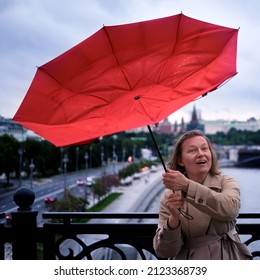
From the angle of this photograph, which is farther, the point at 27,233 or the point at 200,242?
the point at 27,233

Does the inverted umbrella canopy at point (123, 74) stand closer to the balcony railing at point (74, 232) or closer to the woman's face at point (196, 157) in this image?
the woman's face at point (196, 157)

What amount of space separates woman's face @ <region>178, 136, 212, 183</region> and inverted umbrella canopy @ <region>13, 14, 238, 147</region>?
5.7 inches

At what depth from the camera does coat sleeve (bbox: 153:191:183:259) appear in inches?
42.3

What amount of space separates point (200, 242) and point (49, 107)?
599mm

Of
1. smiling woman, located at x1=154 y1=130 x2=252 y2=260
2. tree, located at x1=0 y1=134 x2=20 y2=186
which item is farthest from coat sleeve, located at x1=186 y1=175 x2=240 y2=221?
tree, located at x1=0 y1=134 x2=20 y2=186

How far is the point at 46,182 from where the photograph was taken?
18.8m

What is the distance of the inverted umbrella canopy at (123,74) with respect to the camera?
1.12 m

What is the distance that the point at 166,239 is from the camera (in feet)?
3.55

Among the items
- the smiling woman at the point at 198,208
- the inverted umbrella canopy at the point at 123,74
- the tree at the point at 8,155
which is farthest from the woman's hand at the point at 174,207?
the tree at the point at 8,155

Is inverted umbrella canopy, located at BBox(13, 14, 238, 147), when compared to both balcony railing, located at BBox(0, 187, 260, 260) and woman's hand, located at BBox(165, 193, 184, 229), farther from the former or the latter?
balcony railing, located at BBox(0, 187, 260, 260)

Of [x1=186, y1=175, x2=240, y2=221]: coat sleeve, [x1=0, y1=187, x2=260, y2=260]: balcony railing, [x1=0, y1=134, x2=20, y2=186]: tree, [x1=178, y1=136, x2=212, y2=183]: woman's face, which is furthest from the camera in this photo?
[x1=0, y1=134, x2=20, y2=186]: tree

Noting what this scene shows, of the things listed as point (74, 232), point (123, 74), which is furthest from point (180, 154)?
point (74, 232)
